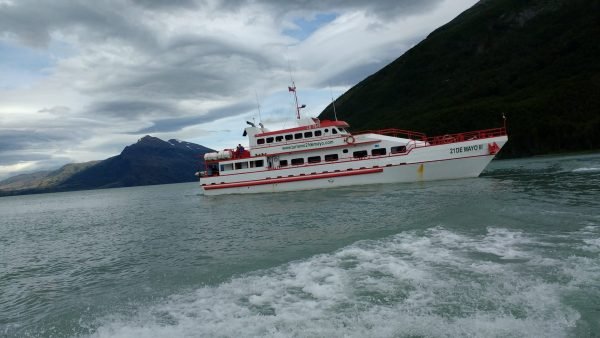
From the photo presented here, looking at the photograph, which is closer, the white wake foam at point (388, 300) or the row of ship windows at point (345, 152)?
the white wake foam at point (388, 300)

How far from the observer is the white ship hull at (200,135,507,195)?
103 ft

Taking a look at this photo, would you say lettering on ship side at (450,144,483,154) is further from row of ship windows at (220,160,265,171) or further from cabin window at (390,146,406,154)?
row of ship windows at (220,160,265,171)

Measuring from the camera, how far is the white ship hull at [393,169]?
3141 cm

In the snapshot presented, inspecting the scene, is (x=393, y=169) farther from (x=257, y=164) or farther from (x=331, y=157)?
(x=257, y=164)

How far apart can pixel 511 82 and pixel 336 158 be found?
418 feet

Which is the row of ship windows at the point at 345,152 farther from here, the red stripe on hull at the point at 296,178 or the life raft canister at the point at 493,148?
the life raft canister at the point at 493,148

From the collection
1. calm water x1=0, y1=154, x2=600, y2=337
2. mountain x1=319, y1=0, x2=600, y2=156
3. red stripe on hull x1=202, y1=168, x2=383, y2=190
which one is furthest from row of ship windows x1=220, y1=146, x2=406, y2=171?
mountain x1=319, y1=0, x2=600, y2=156

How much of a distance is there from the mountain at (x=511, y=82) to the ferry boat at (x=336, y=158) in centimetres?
6657

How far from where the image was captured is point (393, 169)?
32531mm

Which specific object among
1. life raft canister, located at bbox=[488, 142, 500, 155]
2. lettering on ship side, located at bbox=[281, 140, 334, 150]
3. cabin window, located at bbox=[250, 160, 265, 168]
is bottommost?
life raft canister, located at bbox=[488, 142, 500, 155]

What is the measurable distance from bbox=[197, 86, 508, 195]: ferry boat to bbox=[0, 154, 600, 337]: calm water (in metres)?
13.1

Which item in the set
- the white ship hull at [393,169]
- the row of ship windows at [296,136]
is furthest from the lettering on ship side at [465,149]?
the row of ship windows at [296,136]

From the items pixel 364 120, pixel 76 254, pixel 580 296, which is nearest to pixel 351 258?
pixel 580 296

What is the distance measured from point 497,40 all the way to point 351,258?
188311 millimetres
